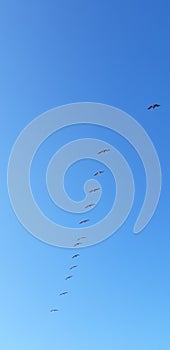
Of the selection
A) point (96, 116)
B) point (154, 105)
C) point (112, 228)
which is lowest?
point (112, 228)

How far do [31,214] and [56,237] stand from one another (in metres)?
3.03

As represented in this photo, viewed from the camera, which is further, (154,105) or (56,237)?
(56,237)

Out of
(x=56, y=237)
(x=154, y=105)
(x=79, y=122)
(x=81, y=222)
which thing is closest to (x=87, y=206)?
(x=81, y=222)

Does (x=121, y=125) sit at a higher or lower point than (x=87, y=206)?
higher

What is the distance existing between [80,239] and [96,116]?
10.2 metres

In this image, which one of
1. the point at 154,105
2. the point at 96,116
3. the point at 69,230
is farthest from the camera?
the point at 69,230

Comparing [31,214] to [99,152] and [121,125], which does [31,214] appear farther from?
[121,125]

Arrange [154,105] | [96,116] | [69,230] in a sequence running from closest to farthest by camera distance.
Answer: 1. [154,105]
2. [96,116]
3. [69,230]

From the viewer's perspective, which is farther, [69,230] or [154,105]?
[69,230]

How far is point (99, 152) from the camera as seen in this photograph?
106ft

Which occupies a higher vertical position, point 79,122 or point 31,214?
point 79,122

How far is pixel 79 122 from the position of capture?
3158cm

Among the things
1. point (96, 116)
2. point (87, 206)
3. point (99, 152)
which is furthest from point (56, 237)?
point (96, 116)

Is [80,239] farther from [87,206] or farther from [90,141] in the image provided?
[90,141]
